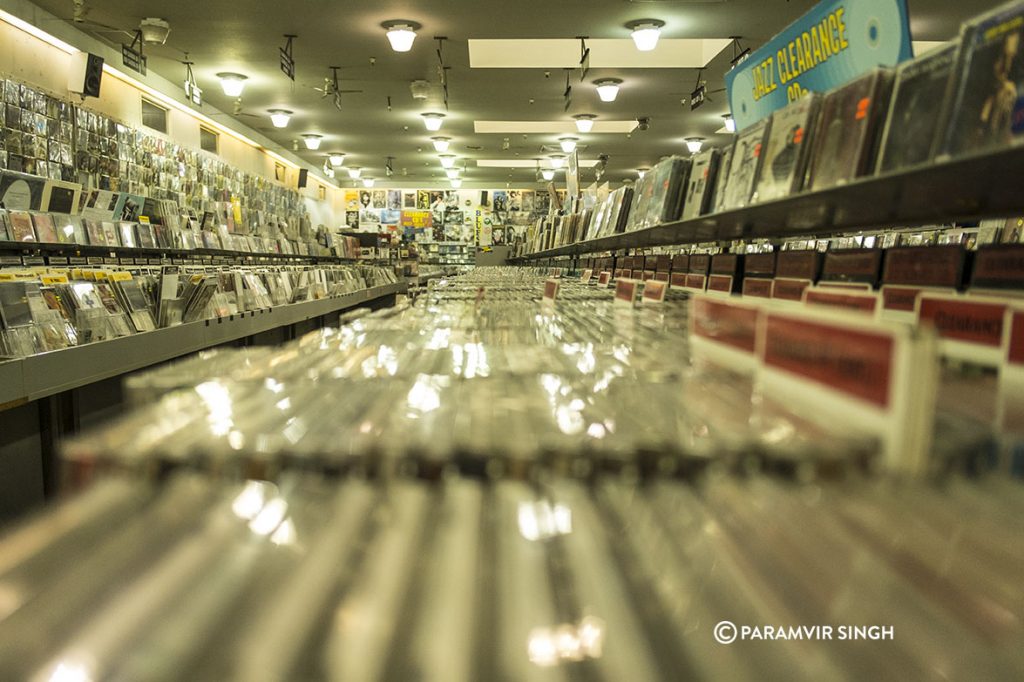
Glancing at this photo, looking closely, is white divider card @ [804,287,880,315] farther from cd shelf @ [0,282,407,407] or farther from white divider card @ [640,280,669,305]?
cd shelf @ [0,282,407,407]

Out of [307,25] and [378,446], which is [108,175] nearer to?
[307,25]

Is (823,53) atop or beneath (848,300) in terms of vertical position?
atop

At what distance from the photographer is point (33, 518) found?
0.62m

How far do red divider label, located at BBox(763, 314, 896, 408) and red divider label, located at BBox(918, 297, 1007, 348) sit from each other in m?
0.38

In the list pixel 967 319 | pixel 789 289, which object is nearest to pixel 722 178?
pixel 789 289

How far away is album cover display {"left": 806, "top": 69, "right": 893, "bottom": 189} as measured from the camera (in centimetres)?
160

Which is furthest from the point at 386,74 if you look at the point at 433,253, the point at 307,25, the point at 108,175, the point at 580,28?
the point at 433,253

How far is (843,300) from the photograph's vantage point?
1.25 m

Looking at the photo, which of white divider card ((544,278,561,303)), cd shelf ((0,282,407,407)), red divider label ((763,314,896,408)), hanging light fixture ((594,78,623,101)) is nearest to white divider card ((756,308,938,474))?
red divider label ((763,314,896,408))

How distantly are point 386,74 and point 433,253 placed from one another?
11824 mm

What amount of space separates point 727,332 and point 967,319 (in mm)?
350

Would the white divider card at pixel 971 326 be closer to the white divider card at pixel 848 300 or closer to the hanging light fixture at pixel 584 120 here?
the white divider card at pixel 848 300

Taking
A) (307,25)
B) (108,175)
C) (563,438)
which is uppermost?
(307,25)

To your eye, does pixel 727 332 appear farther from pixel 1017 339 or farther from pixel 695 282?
pixel 695 282
